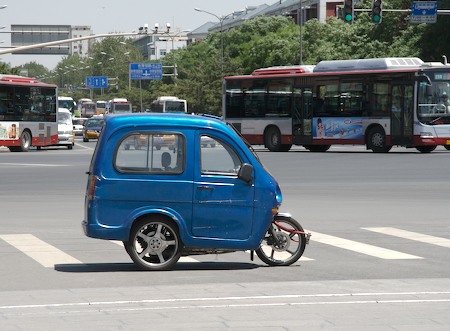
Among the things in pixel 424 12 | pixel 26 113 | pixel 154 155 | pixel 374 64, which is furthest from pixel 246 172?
pixel 26 113

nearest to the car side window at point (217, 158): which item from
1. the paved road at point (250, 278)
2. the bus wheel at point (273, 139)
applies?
the paved road at point (250, 278)

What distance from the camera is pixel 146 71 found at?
449 ft

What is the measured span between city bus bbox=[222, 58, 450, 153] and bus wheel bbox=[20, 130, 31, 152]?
9260 mm

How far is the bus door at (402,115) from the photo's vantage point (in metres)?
43.5

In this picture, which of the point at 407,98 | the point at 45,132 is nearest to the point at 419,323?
the point at 407,98

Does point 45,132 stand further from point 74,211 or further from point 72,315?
point 72,315

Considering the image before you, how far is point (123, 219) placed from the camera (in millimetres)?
12727

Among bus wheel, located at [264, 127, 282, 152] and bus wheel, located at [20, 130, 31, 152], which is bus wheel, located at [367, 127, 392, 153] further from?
bus wheel, located at [20, 130, 31, 152]

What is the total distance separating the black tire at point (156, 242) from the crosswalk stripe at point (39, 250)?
1.16m

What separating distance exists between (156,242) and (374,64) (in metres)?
33.8

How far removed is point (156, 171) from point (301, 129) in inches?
1419

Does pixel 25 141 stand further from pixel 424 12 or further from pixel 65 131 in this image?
pixel 424 12

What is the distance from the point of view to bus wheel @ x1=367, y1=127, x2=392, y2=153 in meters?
44.8

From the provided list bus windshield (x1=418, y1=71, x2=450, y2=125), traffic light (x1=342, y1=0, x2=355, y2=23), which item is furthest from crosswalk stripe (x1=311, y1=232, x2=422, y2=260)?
traffic light (x1=342, y1=0, x2=355, y2=23)
